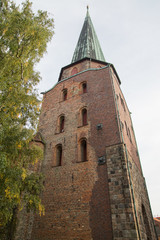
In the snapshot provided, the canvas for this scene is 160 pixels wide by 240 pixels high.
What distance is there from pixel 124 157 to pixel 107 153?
1.10 meters

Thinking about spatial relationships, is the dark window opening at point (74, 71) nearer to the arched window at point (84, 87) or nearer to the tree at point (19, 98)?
the arched window at point (84, 87)

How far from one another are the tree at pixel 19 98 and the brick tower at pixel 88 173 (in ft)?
10.1

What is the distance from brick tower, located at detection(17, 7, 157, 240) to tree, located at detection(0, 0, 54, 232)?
3.07 m

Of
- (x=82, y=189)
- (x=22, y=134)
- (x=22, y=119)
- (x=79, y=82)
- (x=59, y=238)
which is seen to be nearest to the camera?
(x=22, y=134)

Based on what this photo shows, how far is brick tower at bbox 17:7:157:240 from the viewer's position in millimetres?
8922

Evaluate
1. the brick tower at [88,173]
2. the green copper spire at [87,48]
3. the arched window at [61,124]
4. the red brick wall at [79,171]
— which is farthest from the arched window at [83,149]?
the green copper spire at [87,48]

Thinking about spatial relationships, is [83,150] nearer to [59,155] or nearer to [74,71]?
[59,155]

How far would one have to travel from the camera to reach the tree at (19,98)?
21.1 ft

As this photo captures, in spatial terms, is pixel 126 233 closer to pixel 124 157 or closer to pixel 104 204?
pixel 104 204

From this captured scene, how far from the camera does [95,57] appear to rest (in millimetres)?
21547

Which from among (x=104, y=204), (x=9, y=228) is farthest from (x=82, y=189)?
(x=9, y=228)

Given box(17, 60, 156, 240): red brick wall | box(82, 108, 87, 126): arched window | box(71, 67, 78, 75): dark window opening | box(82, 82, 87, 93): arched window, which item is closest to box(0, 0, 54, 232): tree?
box(17, 60, 156, 240): red brick wall

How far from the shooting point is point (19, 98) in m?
7.39

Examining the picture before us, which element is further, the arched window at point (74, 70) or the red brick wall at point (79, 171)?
the arched window at point (74, 70)
